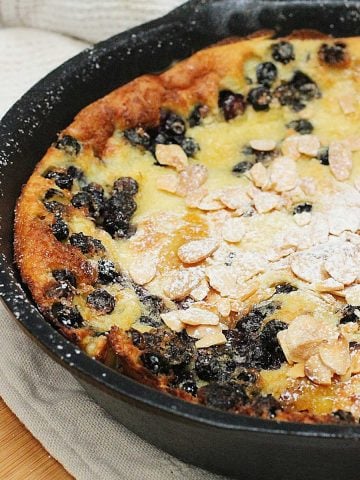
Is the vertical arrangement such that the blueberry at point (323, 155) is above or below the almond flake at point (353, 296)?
above

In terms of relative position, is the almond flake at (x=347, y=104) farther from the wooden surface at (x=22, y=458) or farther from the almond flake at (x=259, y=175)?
the wooden surface at (x=22, y=458)

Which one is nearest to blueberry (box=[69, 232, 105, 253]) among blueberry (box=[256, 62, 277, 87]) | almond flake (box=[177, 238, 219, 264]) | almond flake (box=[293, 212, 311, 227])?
almond flake (box=[177, 238, 219, 264])

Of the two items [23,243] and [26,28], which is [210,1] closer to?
[26,28]

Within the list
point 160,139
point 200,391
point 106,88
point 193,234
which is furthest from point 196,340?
point 106,88

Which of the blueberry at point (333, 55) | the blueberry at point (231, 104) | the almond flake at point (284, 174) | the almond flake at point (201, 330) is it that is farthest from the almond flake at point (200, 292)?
the blueberry at point (333, 55)

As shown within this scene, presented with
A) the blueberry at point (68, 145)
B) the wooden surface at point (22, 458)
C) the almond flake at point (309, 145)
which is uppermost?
the blueberry at point (68, 145)

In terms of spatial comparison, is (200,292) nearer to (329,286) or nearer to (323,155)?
(329,286)

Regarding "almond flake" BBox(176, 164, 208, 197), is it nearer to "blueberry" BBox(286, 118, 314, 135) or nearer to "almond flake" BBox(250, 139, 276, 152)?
"almond flake" BBox(250, 139, 276, 152)
